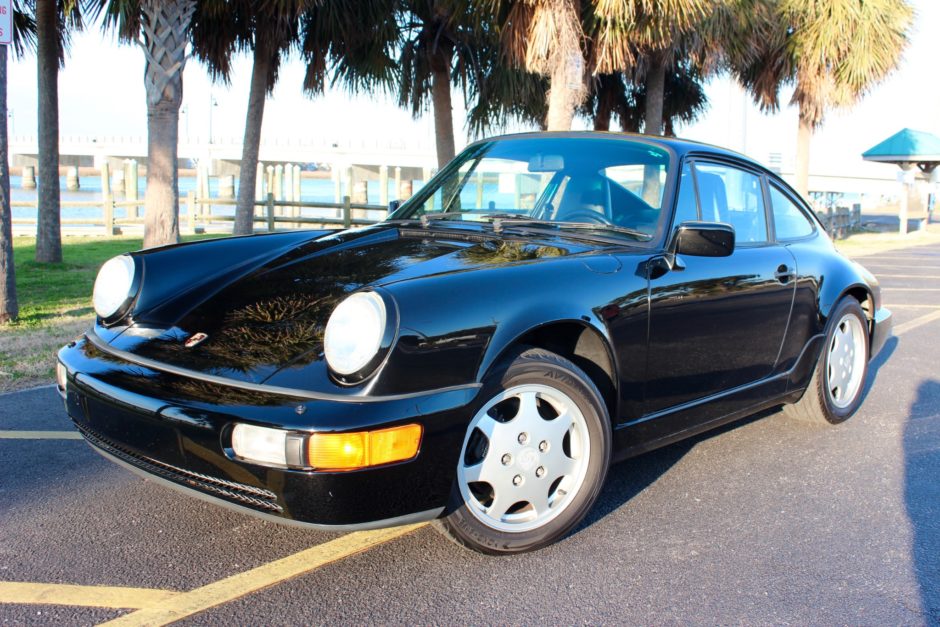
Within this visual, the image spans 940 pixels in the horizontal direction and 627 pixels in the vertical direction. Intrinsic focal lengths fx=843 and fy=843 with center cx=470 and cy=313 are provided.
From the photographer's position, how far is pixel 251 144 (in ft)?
43.8

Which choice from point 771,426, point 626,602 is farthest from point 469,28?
point 626,602

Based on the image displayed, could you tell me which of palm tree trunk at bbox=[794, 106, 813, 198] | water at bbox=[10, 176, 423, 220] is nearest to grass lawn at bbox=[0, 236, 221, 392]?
water at bbox=[10, 176, 423, 220]

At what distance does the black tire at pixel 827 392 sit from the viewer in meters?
4.30

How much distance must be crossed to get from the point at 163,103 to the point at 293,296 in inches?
273

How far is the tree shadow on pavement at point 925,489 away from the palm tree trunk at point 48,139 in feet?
34.4

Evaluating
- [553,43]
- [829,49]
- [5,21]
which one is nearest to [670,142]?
[5,21]

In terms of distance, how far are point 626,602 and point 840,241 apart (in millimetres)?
22773

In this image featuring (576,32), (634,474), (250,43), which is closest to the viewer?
(634,474)

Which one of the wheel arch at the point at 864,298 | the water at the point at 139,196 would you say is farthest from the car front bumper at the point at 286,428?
the water at the point at 139,196

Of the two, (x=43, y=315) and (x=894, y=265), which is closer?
(x=43, y=315)

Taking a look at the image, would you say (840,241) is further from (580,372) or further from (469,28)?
(580,372)

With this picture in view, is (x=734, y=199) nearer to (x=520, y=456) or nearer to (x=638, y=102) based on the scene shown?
(x=520, y=456)

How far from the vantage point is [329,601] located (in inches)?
97.7

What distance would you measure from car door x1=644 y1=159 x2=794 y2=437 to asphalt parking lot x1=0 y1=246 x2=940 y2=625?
1.38 feet
